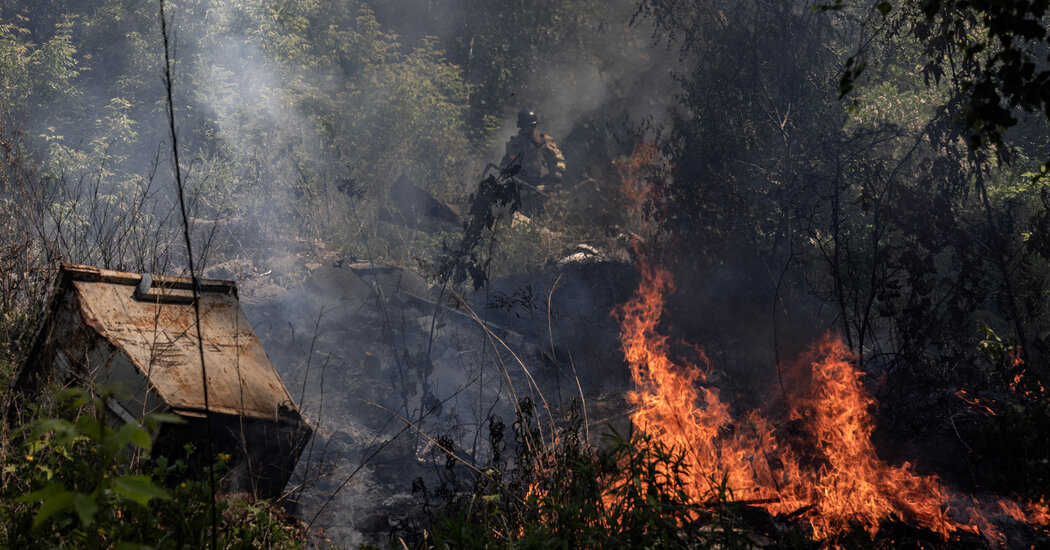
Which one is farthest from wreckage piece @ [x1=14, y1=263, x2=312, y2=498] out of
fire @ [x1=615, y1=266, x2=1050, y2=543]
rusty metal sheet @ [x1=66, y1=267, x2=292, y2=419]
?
fire @ [x1=615, y1=266, x2=1050, y2=543]

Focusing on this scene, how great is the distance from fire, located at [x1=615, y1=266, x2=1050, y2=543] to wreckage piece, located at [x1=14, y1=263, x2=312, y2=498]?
2521 mm

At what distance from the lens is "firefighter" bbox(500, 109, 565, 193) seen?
13289mm

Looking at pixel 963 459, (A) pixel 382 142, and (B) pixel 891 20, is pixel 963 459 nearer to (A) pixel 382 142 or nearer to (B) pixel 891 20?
(B) pixel 891 20

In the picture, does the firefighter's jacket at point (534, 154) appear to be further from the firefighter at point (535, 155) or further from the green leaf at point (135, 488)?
the green leaf at point (135, 488)

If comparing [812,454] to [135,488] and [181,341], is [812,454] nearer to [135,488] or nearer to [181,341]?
[181,341]

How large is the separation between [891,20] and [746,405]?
27.3ft

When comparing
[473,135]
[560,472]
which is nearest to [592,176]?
[473,135]

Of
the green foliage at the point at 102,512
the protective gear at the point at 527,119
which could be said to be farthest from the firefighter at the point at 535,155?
the green foliage at the point at 102,512

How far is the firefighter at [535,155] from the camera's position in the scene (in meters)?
13.3

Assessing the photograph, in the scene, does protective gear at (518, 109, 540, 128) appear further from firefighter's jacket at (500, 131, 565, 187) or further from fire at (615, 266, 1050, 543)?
fire at (615, 266, 1050, 543)

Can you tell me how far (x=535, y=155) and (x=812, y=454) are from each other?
9.42m

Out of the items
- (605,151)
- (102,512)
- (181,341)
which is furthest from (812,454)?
(605,151)

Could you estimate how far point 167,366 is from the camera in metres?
3.46

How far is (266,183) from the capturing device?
43.7 ft
